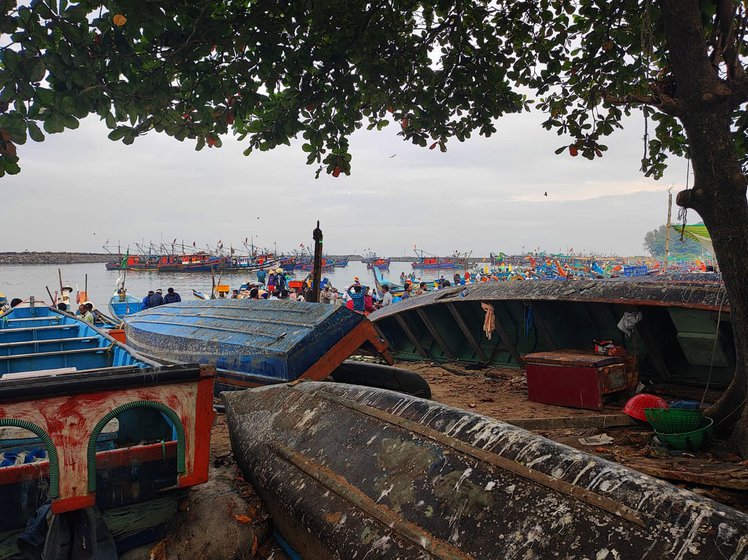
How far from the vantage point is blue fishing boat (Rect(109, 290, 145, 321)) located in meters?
23.8

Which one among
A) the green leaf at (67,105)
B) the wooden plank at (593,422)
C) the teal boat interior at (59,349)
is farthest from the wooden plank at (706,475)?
the green leaf at (67,105)

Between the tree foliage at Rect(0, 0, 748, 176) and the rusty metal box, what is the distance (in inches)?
109

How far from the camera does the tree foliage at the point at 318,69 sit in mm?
3846

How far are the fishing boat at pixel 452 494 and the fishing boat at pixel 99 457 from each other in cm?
79

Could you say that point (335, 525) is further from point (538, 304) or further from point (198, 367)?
point (538, 304)

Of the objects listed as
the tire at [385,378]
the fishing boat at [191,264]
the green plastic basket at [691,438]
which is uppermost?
the fishing boat at [191,264]

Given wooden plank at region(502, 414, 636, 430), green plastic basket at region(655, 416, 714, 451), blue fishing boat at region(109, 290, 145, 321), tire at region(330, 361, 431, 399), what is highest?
green plastic basket at region(655, 416, 714, 451)

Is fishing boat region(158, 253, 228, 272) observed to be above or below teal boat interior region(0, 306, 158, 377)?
above

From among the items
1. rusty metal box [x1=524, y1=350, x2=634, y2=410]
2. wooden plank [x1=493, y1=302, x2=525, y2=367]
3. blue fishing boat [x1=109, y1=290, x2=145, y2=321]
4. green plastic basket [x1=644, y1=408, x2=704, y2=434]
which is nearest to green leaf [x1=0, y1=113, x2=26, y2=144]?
green plastic basket [x1=644, y1=408, x2=704, y2=434]

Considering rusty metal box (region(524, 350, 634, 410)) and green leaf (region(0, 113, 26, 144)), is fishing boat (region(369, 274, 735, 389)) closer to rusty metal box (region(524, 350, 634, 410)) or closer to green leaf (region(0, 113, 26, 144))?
rusty metal box (region(524, 350, 634, 410))

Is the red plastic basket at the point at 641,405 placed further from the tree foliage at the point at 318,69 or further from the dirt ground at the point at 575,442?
the tree foliage at the point at 318,69

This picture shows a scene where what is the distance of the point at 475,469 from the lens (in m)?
3.08

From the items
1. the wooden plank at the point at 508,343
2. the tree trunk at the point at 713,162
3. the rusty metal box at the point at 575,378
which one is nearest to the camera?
the tree trunk at the point at 713,162

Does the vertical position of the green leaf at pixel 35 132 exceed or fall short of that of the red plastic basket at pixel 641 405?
it exceeds it
